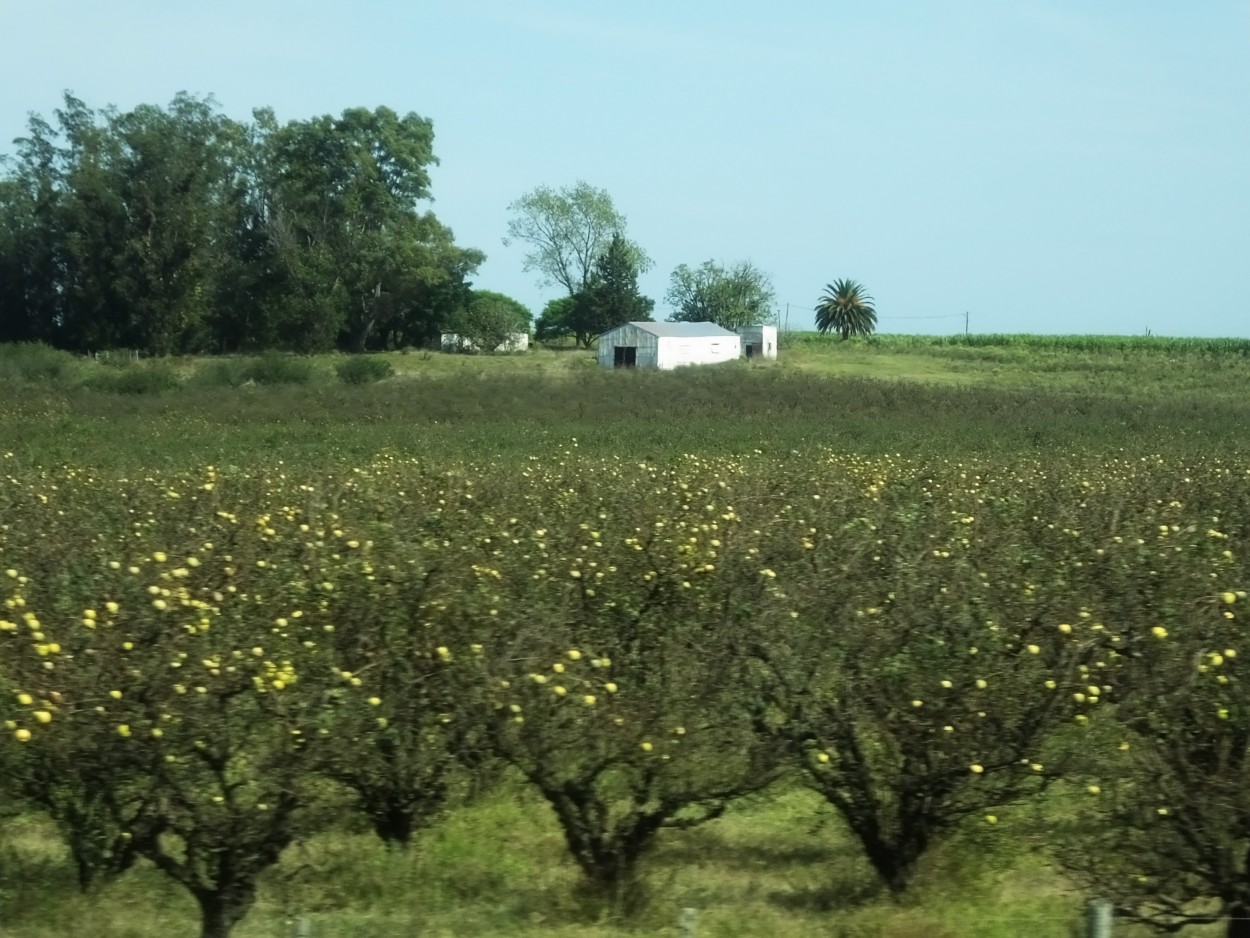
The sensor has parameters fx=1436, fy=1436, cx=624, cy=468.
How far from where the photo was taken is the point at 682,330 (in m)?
64.1

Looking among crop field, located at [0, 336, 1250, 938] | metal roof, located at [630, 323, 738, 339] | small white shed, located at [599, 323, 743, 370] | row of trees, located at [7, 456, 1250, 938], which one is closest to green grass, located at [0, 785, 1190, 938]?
crop field, located at [0, 336, 1250, 938]

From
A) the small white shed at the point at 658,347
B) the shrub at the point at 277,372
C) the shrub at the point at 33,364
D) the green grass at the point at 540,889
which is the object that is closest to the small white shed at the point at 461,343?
the small white shed at the point at 658,347

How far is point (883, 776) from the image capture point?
6.40m

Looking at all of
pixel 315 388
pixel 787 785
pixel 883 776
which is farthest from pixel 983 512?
pixel 315 388

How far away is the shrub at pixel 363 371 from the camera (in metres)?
46.5

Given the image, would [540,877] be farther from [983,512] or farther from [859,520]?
[983,512]

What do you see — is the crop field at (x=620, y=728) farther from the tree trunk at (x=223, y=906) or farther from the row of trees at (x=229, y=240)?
the row of trees at (x=229, y=240)

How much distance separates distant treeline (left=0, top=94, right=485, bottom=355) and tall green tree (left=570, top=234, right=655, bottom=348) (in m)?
11.5

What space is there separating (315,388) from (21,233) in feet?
86.6

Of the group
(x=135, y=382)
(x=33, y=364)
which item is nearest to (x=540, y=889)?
(x=135, y=382)

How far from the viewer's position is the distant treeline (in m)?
58.7

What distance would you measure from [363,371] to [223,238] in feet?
74.2

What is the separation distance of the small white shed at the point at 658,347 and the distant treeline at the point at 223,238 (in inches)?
372

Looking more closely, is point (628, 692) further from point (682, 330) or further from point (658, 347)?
point (682, 330)
